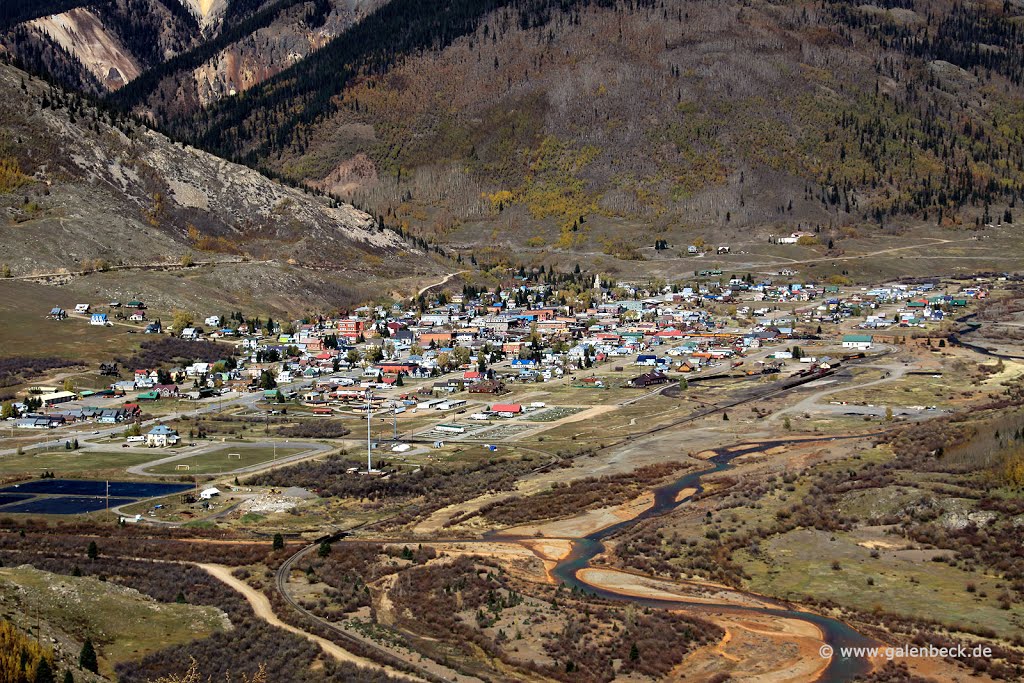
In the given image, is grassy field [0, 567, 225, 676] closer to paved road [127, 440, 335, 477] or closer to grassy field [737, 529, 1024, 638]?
grassy field [737, 529, 1024, 638]

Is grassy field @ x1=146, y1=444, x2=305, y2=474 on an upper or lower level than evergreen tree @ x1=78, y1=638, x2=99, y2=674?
upper

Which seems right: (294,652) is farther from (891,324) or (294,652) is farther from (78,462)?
(891,324)

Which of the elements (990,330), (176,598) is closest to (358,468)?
(176,598)

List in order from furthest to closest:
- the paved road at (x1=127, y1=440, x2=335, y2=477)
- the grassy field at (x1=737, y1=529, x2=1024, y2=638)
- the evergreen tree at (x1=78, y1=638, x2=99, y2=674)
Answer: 1. the paved road at (x1=127, y1=440, x2=335, y2=477)
2. the grassy field at (x1=737, y1=529, x2=1024, y2=638)
3. the evergreen tree at (x1=78, y1=638, x2=99, y2=674)

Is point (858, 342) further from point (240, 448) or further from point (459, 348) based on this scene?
point (240, 448)

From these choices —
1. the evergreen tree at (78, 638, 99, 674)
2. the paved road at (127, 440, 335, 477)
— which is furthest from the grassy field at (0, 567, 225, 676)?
the paved road at (127, 440, 335, 477)

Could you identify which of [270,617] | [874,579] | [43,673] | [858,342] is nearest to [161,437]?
[270,617]
